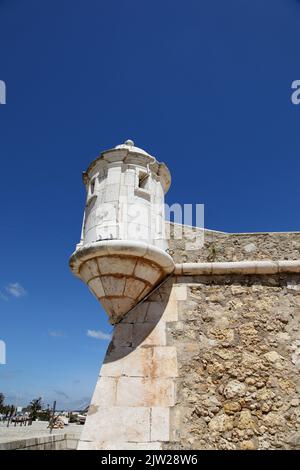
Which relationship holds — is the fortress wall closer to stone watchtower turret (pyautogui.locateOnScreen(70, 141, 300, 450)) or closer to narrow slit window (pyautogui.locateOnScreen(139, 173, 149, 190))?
stone watchtower turret (pyautogui.locateOnScreen(70, 141, 300, 450))

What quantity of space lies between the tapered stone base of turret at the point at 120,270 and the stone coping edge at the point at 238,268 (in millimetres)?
268

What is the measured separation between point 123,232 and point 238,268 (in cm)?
175

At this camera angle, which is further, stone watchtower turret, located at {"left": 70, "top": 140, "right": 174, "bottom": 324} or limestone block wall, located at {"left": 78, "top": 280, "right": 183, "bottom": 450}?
stone watchtower turret, located at {"left": 70, "top": 140, "right": 174, "bottom": 324}

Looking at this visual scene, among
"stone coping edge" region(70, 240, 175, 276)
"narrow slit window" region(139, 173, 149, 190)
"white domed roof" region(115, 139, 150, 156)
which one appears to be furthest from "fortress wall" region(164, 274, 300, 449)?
"white domed roof" region(115, 139, 150, 156)

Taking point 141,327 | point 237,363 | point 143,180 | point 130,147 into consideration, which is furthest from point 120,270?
point 130,147

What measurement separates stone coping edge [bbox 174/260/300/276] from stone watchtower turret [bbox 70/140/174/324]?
0.29m

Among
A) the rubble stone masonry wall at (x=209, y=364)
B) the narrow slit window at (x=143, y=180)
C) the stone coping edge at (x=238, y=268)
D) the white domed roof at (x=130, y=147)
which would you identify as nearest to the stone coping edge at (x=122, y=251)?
the stone coping edge at (x=238, y=268)

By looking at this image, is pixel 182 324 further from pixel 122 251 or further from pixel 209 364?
pixel 122 251

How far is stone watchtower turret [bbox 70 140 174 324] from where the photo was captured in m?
4.42

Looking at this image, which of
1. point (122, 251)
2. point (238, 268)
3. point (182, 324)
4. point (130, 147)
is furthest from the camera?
point (130, 147)

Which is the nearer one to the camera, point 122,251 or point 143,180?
point 122,251

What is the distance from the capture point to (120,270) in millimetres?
4414

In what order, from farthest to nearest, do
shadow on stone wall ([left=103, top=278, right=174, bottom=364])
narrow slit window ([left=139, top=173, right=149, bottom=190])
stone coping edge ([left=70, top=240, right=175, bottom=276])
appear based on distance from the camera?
1. narrow slit window ([left=139, top=173, right=149, bottom=190])
2. shadow on stone wall ([left=103, top=278, right=174, bottom=364])
3. stone coping edge ([left=70, top=240, right=175, bottom=276])
